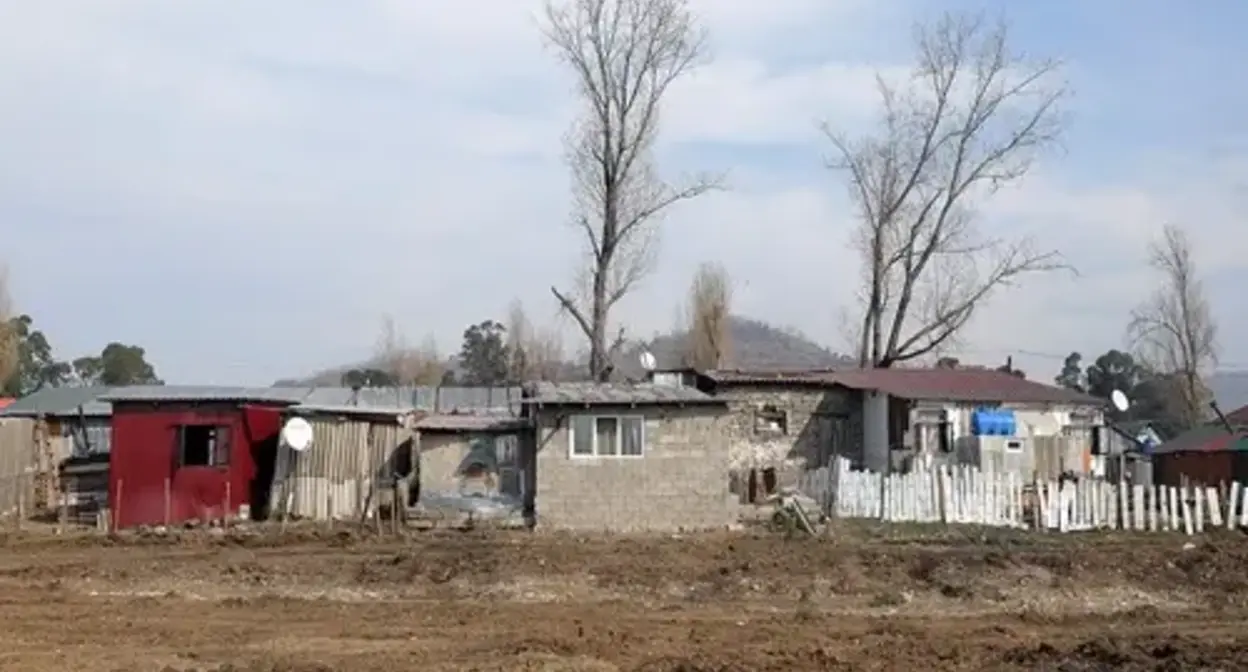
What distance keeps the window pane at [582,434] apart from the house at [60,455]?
41.6ft

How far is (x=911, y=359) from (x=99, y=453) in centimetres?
2652

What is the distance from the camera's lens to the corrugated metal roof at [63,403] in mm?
48281

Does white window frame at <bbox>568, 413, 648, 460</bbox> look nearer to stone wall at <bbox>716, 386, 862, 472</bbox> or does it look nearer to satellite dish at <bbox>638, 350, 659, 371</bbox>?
stone wall at <bbox>716, 386, 862, 472</bbox>

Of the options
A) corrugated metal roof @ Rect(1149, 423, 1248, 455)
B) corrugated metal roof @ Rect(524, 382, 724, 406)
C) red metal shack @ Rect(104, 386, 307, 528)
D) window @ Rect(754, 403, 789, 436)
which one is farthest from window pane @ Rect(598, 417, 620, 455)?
corrugated metal roof @ Rect(1149, 423, 1248, 455)

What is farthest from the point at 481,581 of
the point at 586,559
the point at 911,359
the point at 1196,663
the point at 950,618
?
the point at 911,359

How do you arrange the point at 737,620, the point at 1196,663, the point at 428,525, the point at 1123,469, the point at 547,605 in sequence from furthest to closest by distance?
the point at 1123,469 → the point at 428,525 → the point at 547,605 → the point at 737,620 → the point at 1196,663

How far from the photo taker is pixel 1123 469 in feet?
126

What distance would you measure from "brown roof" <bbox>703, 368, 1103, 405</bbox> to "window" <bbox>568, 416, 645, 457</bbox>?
8.31 metres

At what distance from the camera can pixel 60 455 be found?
146 ft

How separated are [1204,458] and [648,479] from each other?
2125 centimetres

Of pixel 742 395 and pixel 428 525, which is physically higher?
pixel 742 395

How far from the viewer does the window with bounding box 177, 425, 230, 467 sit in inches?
1341

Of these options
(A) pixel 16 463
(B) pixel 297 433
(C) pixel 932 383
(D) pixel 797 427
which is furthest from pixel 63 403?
(C) pixel 932 383

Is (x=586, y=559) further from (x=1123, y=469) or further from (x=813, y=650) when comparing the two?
(x=1123, y=469)
